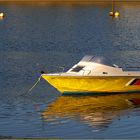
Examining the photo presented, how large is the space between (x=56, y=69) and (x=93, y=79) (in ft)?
41.3

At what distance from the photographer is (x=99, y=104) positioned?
37.3 metres

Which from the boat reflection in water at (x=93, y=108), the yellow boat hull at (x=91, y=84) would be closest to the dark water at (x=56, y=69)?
the boat reflection in water at (x=93, y=108)

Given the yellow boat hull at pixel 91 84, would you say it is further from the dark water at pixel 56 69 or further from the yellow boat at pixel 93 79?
the dark water at pixel 56 69

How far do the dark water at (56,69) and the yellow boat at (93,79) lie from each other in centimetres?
59

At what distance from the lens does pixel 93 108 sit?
36125 millimetres

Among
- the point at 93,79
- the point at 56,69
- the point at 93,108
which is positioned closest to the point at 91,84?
the point at 93,79

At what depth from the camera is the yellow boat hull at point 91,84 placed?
38.4 meters

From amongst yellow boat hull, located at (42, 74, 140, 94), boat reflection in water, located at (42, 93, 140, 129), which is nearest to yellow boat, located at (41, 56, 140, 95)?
yellow boat hull, located at (42, 74, 140, 94)

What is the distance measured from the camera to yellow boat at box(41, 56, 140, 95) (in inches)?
1511

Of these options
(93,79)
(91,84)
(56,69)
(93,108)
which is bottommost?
(93,108)

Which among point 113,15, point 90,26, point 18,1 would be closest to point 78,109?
point 90,26

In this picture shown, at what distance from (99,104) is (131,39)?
146 feet

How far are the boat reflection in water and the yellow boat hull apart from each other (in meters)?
0.40

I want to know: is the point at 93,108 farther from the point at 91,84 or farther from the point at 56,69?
the point at 56,69
